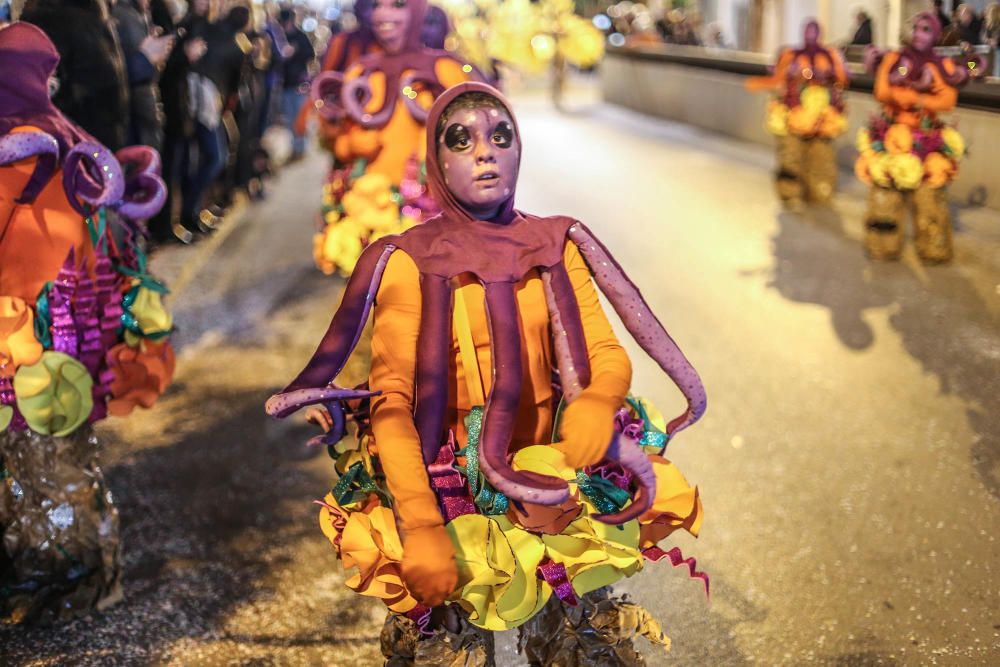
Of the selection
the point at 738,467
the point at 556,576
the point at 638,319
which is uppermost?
the point at 638,319

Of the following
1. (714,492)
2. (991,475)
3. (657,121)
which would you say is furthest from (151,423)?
(657,121)

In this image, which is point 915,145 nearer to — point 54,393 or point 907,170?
point 907,170

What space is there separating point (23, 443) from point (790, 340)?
378 cm

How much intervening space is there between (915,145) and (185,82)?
528cm

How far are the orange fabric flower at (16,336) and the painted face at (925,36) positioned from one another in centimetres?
473

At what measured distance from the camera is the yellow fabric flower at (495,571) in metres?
2.26

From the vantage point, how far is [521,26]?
1498cm

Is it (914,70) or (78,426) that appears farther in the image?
(914,70)

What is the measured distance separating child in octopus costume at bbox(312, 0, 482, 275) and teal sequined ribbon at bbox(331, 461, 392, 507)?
2.05 meters

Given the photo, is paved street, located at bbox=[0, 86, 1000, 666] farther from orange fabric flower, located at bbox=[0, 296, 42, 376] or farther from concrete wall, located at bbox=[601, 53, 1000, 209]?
orange fabric flower, located at bbox=[0, 296, 42, 376]

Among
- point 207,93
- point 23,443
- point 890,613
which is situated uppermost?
point 207,93

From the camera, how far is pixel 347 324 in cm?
A: 245

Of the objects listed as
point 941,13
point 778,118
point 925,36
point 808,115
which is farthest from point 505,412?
point 778,118

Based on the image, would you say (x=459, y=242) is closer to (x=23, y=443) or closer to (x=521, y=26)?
(x=23, y=443)
